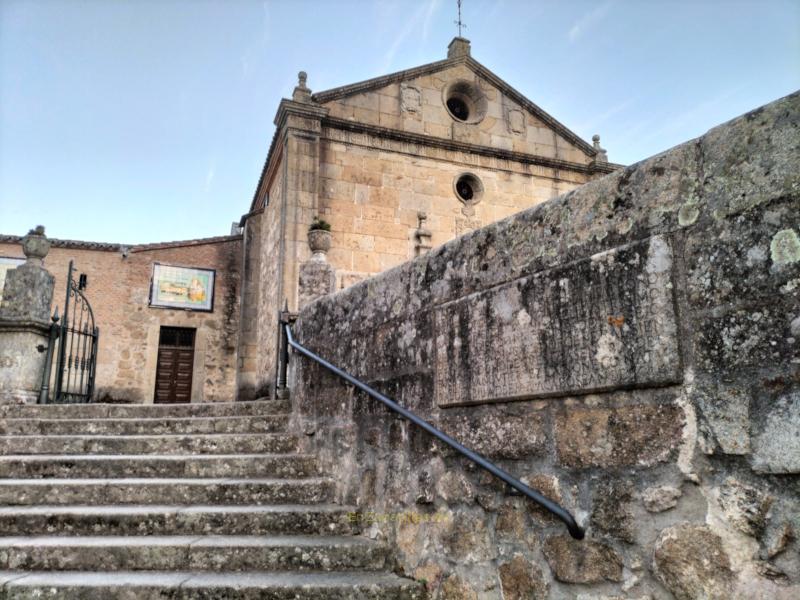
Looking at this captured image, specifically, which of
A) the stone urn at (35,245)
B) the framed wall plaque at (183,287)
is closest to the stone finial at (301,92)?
the stone urn at (35,245)

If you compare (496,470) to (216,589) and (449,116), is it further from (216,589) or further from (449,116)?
(449,116)

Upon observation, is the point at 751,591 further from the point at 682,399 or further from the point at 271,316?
the point at 271,316

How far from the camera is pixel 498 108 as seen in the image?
42.3 feet

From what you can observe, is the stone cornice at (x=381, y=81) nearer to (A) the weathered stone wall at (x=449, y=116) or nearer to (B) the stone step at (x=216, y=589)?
(A) the weathered stone wall at (x=449, y=116)

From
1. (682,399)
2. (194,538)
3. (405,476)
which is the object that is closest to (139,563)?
(194,538)

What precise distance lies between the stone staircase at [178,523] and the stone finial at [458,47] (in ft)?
35.1

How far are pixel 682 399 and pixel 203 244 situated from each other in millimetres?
15364

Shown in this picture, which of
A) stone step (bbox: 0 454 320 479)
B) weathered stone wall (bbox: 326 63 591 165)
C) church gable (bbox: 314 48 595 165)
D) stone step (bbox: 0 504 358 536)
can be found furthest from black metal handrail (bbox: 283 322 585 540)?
weathered stone wall (bbox: 326 63 591 165)

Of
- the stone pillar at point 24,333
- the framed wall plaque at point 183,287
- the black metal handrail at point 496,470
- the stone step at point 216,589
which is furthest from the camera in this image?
the framed wall plaque at point 183,287

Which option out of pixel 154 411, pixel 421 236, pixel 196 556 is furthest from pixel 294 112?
pixel 196 556

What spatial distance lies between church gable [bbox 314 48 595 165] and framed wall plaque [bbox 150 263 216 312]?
660 cm

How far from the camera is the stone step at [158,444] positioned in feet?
15.7

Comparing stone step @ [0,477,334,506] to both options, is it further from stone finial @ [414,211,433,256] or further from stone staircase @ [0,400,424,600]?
stone finial @ [414,211,433,256]

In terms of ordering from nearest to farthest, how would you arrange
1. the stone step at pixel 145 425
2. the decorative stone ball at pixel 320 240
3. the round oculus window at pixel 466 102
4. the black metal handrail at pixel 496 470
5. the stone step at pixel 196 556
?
1. the black metal handrail at pixel 496 470
2. the stone step at pixel 196 556
3. the stone step at pixel 145 425
4. the decorative stone ball at pixel 320 240
5. the round oculus window at pixel 466 102
